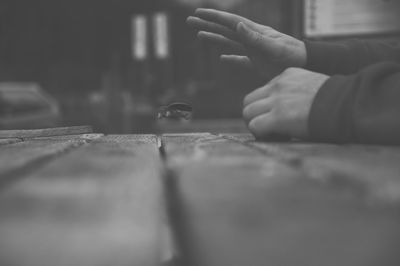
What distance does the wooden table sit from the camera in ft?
1.01

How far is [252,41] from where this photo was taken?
124 centimetres

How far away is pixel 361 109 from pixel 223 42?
24.1 inches

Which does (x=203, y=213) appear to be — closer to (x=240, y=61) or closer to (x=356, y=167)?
(x=356, y=167)

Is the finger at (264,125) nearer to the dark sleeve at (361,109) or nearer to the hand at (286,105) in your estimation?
the hand at (286,105)

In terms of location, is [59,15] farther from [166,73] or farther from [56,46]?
[166,73]

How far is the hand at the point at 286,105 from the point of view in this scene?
3.25 feet

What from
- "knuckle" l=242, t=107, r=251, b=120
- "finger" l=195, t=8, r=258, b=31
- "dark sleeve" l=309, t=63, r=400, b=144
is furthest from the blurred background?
"dark sleeve" l=309, t=63, r=400, b=144

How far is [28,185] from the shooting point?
0.51 m

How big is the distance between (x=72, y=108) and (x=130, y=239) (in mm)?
18129

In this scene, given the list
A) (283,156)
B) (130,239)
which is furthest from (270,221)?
(283,156)

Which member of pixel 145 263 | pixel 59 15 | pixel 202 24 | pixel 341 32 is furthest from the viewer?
pixel 59 15

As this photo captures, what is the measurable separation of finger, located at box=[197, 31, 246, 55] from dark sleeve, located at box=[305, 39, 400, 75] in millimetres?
181

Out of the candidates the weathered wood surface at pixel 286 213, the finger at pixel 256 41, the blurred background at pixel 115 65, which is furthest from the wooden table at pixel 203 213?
the blurred background at pixel 115 65

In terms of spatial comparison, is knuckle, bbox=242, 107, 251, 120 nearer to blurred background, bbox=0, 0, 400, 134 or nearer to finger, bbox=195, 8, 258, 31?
finger, bbox=195, 8, 258, 31
